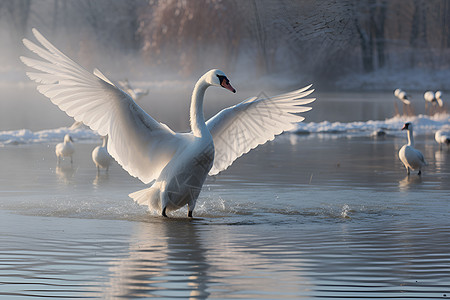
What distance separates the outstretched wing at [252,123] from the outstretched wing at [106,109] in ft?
3.20

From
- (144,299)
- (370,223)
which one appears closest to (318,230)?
(370,223)

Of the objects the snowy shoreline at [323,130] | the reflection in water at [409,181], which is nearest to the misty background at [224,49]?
the snowy shoreline at [323,130]

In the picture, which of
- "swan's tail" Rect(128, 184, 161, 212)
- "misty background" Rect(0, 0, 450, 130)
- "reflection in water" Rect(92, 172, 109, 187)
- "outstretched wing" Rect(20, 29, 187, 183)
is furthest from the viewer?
"misty background" Rect(0, 0, 450, 130)

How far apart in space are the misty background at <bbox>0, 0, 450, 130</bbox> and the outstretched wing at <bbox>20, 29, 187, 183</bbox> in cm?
203

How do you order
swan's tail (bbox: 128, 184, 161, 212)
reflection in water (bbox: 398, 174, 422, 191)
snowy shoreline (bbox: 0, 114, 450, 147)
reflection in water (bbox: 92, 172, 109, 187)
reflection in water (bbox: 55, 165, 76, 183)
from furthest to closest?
snowy shoreline (bbox: 0, 114, 450, 147) < reflection in water (bbox: 55, 165, 76, 183) < reflection in water (bbox: 92, 172, 109, 187) < reflection in water (bbox: 398, 174, 422, 191) < swan's tail (bbox: 128, 184, 161, 212)

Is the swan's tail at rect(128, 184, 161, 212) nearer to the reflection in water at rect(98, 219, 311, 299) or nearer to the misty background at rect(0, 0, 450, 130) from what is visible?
the reflection in water at rect(98, 219, 311, 299)

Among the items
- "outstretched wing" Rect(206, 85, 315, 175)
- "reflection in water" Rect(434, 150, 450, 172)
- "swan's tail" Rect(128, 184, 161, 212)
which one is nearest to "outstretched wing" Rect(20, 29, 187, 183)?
"swan's tail" Rect(128, 184, 161, 212)

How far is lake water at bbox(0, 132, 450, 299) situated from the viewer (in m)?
6.71

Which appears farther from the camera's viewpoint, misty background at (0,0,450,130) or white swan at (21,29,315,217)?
misty background at (0,0,450,130)

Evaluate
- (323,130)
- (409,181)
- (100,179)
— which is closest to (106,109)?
(100,179)

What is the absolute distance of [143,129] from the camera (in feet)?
32.7

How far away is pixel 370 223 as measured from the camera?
9750 mm

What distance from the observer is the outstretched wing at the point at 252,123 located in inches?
434

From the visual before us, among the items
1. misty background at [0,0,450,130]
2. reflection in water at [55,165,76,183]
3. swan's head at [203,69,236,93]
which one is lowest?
misty background at [0,0,450,130]
